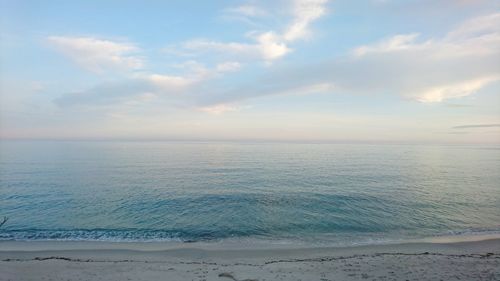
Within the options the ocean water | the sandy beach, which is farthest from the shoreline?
the ocean water

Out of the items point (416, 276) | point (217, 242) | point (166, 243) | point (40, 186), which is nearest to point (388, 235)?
point (416, 276)

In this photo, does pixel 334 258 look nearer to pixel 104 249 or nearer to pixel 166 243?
pixel 166 243

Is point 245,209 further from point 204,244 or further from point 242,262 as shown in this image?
point 242,262

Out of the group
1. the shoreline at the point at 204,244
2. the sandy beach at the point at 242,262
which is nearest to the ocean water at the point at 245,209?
the shoreline at the point at 204,244

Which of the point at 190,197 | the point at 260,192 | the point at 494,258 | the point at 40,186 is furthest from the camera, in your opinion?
the point at 40,186

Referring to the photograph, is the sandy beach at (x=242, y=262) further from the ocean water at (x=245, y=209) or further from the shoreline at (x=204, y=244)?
the ocean water at (x=245, y=209)

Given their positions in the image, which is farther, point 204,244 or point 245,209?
point 245,209

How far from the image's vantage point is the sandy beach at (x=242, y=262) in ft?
51.1

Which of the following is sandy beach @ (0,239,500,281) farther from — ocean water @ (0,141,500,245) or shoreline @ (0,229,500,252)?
ocean water @ (0,141,500,245)

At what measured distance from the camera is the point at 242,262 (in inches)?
717

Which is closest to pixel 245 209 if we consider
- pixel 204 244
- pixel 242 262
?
pixel 204 244

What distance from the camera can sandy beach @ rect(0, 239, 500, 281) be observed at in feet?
51.1

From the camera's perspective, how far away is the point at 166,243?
877 inches

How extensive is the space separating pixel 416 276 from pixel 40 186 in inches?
1897
